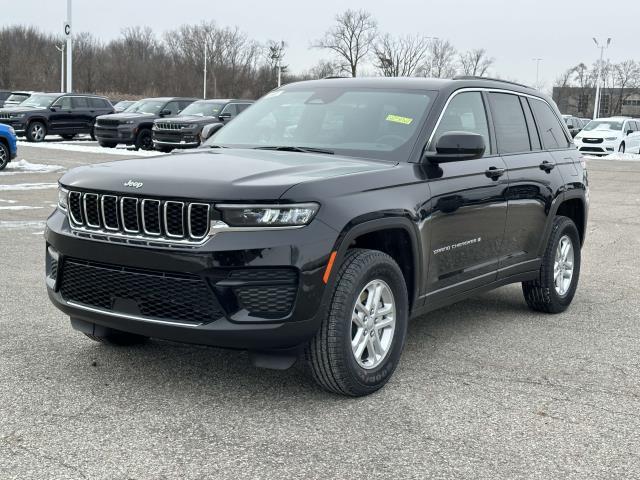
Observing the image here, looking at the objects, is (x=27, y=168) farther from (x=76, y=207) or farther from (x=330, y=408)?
(x=330, y=408)

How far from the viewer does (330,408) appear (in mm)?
4336

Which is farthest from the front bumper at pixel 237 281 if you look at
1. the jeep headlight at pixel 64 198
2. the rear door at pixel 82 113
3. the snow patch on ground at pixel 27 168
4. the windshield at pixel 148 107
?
the rear door at pixel 82 113

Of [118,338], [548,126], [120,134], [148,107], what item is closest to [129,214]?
[118,338]

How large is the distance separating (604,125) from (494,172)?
31.0 meters

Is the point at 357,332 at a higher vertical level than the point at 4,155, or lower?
higher

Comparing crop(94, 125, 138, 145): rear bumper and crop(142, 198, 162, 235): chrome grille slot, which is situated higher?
crop(142, 198, 162, 235): chrome grille slot

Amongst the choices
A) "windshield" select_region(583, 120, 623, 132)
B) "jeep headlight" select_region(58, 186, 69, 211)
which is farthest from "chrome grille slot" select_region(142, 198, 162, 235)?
"windshield" select_region(583, 120, 623, 132)

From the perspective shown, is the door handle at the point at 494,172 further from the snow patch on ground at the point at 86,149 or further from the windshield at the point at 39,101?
the windshield at the point at 39,101

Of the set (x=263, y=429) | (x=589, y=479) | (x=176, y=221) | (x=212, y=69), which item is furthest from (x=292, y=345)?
(x=212, y=69)

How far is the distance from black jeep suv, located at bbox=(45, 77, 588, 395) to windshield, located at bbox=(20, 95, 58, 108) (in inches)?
1032

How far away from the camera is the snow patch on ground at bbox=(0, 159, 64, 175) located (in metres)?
18.9

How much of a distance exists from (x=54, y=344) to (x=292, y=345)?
201 centimetres

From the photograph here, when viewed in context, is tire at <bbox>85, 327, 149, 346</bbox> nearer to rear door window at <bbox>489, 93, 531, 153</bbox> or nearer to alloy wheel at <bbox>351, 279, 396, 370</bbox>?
alloy wheel at <bbox>351, 279, 396, 370</bbox>

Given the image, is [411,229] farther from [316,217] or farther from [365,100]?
[365,100]
